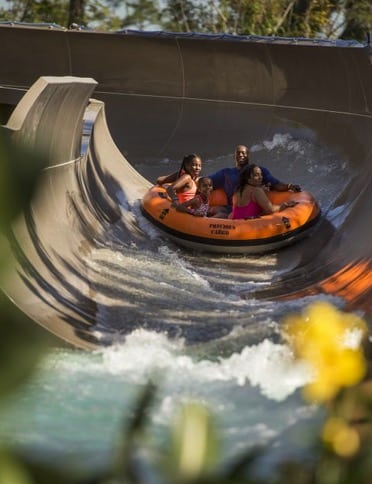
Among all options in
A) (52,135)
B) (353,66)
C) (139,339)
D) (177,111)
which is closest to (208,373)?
(139,339)

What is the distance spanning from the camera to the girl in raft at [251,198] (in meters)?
9.15

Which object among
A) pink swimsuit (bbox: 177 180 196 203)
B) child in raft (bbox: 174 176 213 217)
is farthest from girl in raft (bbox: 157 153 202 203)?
child in raft (bbox: 174 176 213 217)

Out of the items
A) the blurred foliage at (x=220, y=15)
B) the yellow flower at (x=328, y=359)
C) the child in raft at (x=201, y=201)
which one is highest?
the yellow flower at (x=328, y=359)

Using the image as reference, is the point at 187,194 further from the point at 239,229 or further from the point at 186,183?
the point at 239,229

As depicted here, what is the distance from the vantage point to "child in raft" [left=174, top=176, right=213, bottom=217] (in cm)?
935

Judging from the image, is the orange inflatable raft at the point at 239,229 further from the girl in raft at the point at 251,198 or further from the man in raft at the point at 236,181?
the man in raft at the point at 236,181

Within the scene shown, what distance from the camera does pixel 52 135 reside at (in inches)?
281

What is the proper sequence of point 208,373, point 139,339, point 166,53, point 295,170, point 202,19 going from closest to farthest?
point 208,373 → point 139,339 → point 295,170 → point 166,53 → point 202,19

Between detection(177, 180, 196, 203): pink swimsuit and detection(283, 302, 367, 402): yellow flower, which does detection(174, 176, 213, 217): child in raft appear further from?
detection(283, 302, 367, 402): yellow flower

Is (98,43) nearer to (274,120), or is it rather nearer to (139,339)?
(274,120)

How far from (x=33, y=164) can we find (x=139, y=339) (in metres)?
4.91

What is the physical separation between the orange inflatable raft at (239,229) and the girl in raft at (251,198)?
0.16 metres

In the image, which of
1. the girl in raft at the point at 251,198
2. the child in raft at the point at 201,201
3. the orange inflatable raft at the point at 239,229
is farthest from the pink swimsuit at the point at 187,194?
the girl in raft at the point at 251,198

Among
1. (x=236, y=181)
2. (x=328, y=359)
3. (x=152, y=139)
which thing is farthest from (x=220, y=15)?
(x=328, y=359)
